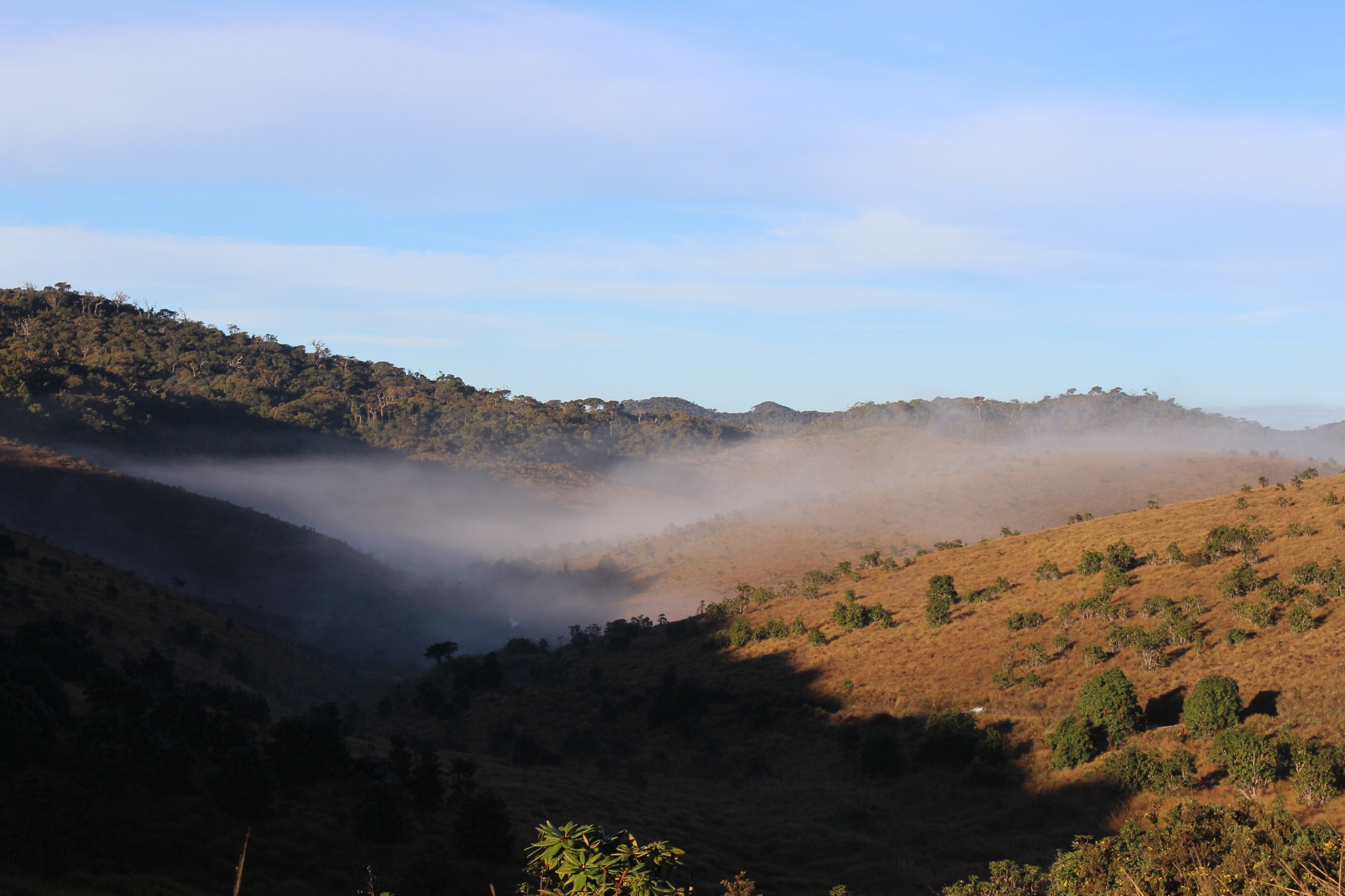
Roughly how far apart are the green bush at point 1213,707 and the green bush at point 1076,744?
2.43 m

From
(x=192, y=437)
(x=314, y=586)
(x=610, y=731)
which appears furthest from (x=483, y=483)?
(x=610, y=731)

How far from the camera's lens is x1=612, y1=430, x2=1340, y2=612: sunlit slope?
8306 centimetres

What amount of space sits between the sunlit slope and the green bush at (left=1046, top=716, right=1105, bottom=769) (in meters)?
47.1

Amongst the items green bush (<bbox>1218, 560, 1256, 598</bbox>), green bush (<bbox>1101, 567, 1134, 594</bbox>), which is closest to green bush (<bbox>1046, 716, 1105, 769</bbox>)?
green bush (<bbox>1218, 560, 1256, 598</bbox>)

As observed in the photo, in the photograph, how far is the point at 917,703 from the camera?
34625 mm

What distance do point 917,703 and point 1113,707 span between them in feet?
30.2

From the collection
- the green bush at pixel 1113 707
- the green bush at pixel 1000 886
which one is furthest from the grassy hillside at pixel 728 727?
the green bush at pixel 1000 886

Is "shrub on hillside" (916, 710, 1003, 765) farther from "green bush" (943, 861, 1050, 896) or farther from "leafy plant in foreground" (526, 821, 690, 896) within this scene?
"leafy plant in foreground" (526, 821, 690, 896)

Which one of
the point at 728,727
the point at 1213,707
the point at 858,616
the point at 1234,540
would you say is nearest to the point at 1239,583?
the point at 1234,540

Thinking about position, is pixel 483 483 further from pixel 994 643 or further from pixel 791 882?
pixel 791 882

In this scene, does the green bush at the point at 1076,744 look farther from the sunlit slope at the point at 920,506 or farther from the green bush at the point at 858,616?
the sunlit slope at the point at 920,506

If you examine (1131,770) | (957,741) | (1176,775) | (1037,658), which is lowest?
(957,741)

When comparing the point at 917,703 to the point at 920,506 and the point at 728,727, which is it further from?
the point at 920,506

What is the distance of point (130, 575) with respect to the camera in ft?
164
